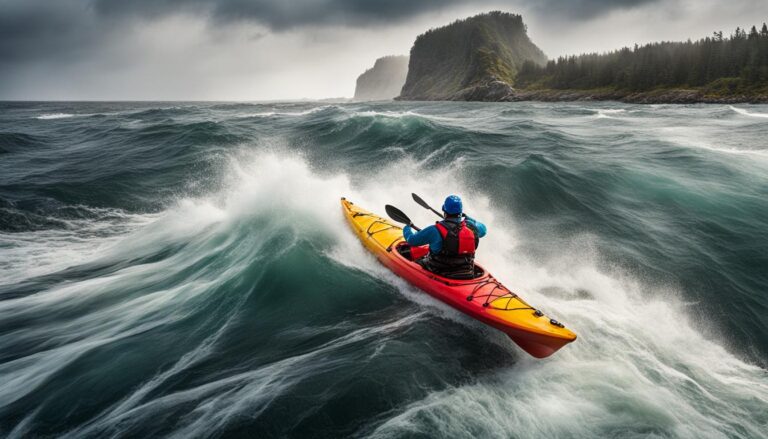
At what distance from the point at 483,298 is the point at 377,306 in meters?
2.10

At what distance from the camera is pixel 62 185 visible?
16188mm

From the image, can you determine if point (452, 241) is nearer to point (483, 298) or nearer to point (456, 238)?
point (456, 238)

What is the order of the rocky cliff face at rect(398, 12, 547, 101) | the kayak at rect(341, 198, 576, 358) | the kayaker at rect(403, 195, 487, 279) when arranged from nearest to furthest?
1. the kayak at rect(341, 198, 576, 358)
2. the kayaker at rect(403, 195, 487, 279)
3. the rocky cliff face at rect(398, 12, 547, 101)

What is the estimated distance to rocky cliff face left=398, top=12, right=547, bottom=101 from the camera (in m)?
128

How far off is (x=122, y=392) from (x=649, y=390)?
7.64 metres

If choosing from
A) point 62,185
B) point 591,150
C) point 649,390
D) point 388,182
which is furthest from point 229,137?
point 649,390

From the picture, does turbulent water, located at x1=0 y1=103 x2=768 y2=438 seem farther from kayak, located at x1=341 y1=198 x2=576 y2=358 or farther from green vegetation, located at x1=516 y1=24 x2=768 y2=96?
green vegetation, located at x1=516 y1=24 x2=768 y2=96

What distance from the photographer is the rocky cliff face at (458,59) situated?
12850 centimetres

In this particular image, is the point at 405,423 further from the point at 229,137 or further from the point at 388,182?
the point at 229,137

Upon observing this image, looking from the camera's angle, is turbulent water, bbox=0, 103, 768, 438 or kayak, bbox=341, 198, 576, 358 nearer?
turbulent water, bbox=0, 103, 768, 438

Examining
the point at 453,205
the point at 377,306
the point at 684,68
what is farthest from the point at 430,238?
the point at 684,68

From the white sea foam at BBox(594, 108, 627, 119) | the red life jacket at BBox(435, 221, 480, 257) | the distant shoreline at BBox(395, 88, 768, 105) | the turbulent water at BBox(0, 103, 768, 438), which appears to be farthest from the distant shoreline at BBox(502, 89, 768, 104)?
the red life jacket at BBox(435, 221, 480, 257)

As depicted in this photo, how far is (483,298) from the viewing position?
256 inches

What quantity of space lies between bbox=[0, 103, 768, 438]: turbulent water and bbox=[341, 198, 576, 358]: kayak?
359mm
